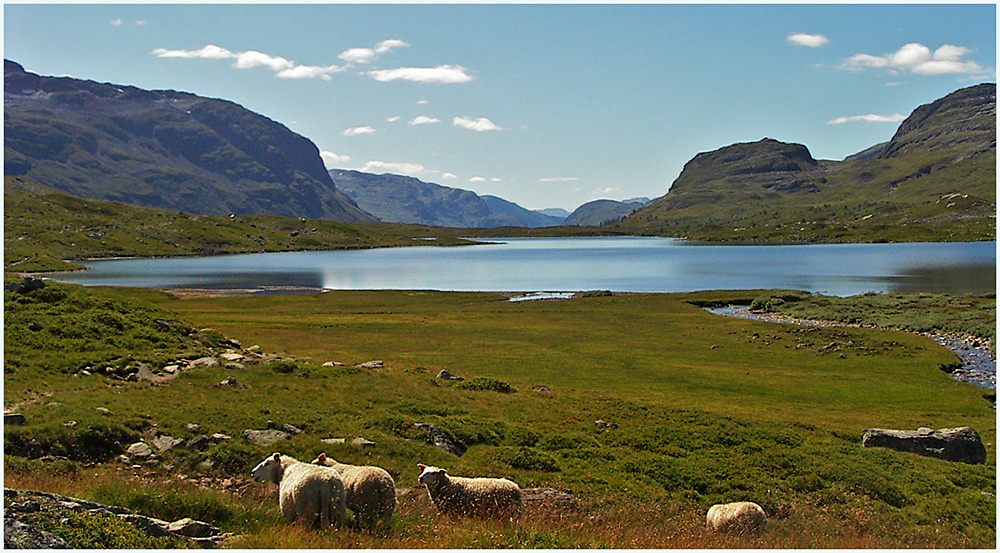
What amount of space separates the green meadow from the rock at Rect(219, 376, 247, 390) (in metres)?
0.38

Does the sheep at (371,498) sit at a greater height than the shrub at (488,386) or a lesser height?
greater

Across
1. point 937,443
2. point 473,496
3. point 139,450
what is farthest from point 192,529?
point 937,443

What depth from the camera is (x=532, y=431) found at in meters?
26.5

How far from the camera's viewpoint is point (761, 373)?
158 ft

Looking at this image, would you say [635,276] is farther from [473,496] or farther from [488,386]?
[473,496]

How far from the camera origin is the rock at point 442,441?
77.9 feet

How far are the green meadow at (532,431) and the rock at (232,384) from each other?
380 millimetres

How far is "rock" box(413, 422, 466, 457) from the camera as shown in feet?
77.9

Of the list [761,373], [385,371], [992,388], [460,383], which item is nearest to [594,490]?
[460,383]

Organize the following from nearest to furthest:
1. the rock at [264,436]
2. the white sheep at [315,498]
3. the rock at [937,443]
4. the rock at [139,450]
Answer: the white sheep at [315,498] → the rock at [139,450] → the rock at [264,436] → the rock at [937,443]

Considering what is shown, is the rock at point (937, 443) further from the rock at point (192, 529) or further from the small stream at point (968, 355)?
the rock at point (192, 529)

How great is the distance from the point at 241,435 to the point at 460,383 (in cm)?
1661

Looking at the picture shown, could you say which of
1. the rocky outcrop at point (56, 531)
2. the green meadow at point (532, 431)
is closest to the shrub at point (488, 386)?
the green meadow at point (532, 431)

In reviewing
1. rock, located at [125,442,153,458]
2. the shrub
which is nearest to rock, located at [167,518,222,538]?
rock, located at [125,442,153,458]
